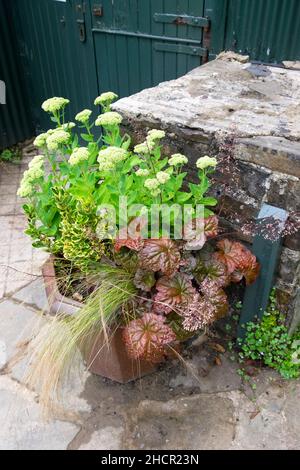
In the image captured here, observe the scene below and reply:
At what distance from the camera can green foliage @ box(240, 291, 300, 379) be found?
2.22 meters

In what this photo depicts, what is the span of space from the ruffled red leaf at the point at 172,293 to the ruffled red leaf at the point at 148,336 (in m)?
0.05

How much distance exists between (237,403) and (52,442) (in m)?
0.95

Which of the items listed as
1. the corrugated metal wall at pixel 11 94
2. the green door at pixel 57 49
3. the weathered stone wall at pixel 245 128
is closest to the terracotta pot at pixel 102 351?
the weathered stone wall at pixel 245 128

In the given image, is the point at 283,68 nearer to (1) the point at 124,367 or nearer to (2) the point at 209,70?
(2) the point at 209,70

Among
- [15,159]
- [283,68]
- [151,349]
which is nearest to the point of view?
[151,349]

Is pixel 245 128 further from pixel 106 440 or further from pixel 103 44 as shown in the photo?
pixel 103 44

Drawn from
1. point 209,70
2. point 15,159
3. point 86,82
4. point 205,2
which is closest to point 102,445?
point 209,70

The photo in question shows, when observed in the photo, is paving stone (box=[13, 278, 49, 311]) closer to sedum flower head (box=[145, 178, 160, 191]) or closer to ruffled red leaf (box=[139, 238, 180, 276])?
ruffled red leaf (box=[139, 238, 180, 276])

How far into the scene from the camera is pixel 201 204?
2018 millimetres

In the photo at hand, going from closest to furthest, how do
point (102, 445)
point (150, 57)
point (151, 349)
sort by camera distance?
point (151, 349) → point (102, 445) → point (150, 57)

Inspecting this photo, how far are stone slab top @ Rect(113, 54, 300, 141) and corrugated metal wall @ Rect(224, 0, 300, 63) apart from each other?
0.29 feet

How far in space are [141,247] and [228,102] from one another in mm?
1030

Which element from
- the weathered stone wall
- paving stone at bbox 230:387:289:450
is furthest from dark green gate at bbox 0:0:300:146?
paving stone at bbox 230:387:289:450

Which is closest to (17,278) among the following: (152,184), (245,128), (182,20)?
(152,184)
